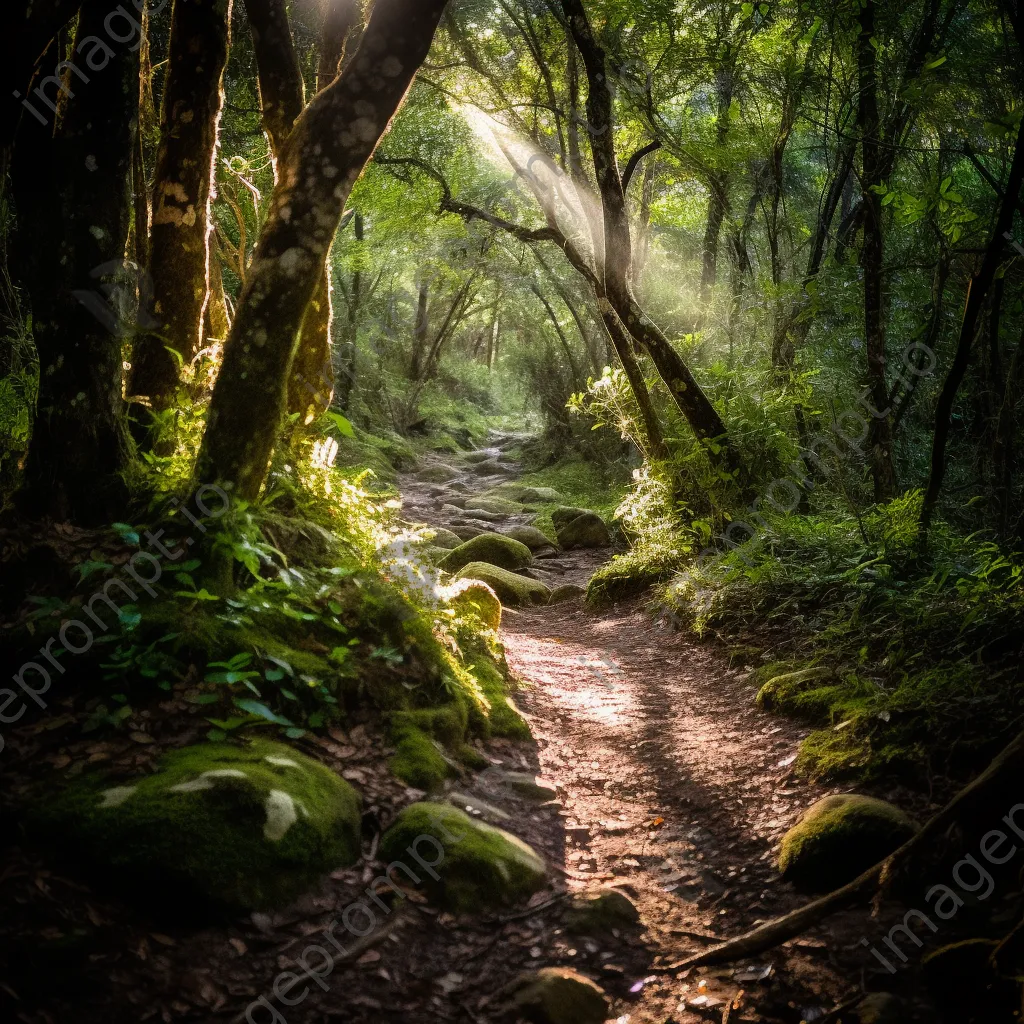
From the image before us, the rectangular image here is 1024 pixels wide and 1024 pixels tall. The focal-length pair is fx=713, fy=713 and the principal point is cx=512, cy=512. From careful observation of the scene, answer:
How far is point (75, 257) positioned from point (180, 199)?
48.9 inches

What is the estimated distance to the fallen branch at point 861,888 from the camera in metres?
2.59

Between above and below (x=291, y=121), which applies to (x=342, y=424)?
below

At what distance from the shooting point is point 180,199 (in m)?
4.70

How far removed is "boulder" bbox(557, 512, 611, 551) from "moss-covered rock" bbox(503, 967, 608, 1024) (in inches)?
393

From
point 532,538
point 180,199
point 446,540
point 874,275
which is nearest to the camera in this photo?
point 180,199

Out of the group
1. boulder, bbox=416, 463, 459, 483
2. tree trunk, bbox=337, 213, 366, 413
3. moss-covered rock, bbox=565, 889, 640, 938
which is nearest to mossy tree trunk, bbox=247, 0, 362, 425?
moss-covered rock, bbox=565, 889, 640, 938

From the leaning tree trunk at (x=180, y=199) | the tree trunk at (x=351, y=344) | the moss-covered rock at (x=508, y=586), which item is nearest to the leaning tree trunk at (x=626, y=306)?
the moss-covered rock at (x=508, y=586)

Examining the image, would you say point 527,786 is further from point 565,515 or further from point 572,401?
point 565,515

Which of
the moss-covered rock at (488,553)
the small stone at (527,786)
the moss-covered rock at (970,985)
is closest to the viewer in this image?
the moss-covered rock at (970,985)

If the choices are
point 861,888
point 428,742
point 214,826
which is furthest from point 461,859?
point 861,888

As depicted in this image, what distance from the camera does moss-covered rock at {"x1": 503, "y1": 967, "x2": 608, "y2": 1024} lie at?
2.40 meters

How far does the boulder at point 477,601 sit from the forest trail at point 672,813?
20.2 inches

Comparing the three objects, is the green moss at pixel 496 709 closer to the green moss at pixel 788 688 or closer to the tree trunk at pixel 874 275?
the green moss at pixel 788 688

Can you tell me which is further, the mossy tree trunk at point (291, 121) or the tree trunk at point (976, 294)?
the mossy tree trunk at point (291, 121)
